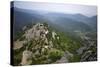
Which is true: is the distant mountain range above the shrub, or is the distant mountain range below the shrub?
above

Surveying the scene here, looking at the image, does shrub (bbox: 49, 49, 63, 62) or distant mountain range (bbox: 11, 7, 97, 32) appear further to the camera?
shrub (bbox: 49, 49, 63, 62)

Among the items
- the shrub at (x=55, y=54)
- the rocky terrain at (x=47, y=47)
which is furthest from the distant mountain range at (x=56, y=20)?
the shrub at (x=55, y=54)

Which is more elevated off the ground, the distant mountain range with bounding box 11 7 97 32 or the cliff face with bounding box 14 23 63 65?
the distant mountain range with bounding box 11 7 97 32

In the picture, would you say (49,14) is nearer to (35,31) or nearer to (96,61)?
(35,31)

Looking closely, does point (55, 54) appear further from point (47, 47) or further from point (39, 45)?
point (39, 45)

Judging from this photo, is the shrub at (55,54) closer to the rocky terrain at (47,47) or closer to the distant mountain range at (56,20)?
the rocky terrain at (47,47)

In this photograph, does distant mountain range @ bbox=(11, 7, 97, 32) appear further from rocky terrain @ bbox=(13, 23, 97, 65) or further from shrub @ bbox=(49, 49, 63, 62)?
shrub @ bbox=(49, 49, 63, 62)

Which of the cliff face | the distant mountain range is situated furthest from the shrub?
the distant mountain range

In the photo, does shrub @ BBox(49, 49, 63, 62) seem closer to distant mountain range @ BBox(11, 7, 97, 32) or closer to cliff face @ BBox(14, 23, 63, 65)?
cliff face @ BBox(14, 23, 63, 65)

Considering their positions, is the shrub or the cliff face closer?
the cliff face

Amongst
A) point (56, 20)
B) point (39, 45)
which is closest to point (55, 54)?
point (39, 45)
